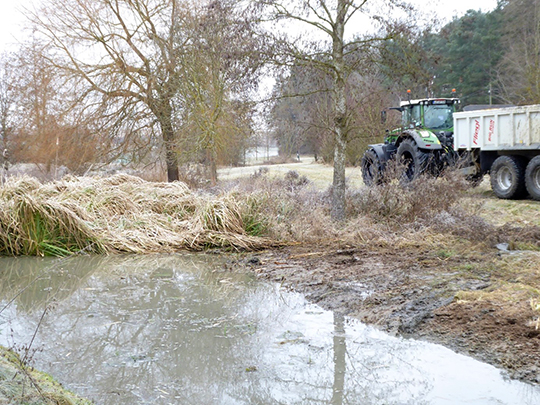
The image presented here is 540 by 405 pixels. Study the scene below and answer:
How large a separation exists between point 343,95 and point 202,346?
577 centimetres

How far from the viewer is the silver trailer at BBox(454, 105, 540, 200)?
11.4 m

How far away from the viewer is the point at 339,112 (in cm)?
905

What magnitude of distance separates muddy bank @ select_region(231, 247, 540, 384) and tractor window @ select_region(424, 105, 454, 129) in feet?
27.6

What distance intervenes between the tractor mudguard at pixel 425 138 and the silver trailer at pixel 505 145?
1.82 feet

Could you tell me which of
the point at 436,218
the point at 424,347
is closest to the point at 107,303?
the point at 424,347

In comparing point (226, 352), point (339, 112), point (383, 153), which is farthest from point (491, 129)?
point (226, 352)

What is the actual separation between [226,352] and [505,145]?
32.6 ft

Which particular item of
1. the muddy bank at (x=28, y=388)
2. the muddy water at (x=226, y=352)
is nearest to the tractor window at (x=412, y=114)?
the muddy water at (x=226, y=352)

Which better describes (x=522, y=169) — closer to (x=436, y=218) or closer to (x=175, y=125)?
(x=436, y=218)

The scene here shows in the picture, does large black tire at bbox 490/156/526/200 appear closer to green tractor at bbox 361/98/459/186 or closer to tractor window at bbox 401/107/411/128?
green tractor at bbox 361/98/459/186

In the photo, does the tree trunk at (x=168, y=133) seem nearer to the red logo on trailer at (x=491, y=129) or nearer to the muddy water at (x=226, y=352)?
the red logo on trailer at (x=491, y=129)

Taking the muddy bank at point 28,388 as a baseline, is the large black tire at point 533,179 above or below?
above

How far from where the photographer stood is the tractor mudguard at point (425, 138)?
13531 millimetres

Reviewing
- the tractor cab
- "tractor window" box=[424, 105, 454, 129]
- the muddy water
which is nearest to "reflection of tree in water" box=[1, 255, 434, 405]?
the muddy water
